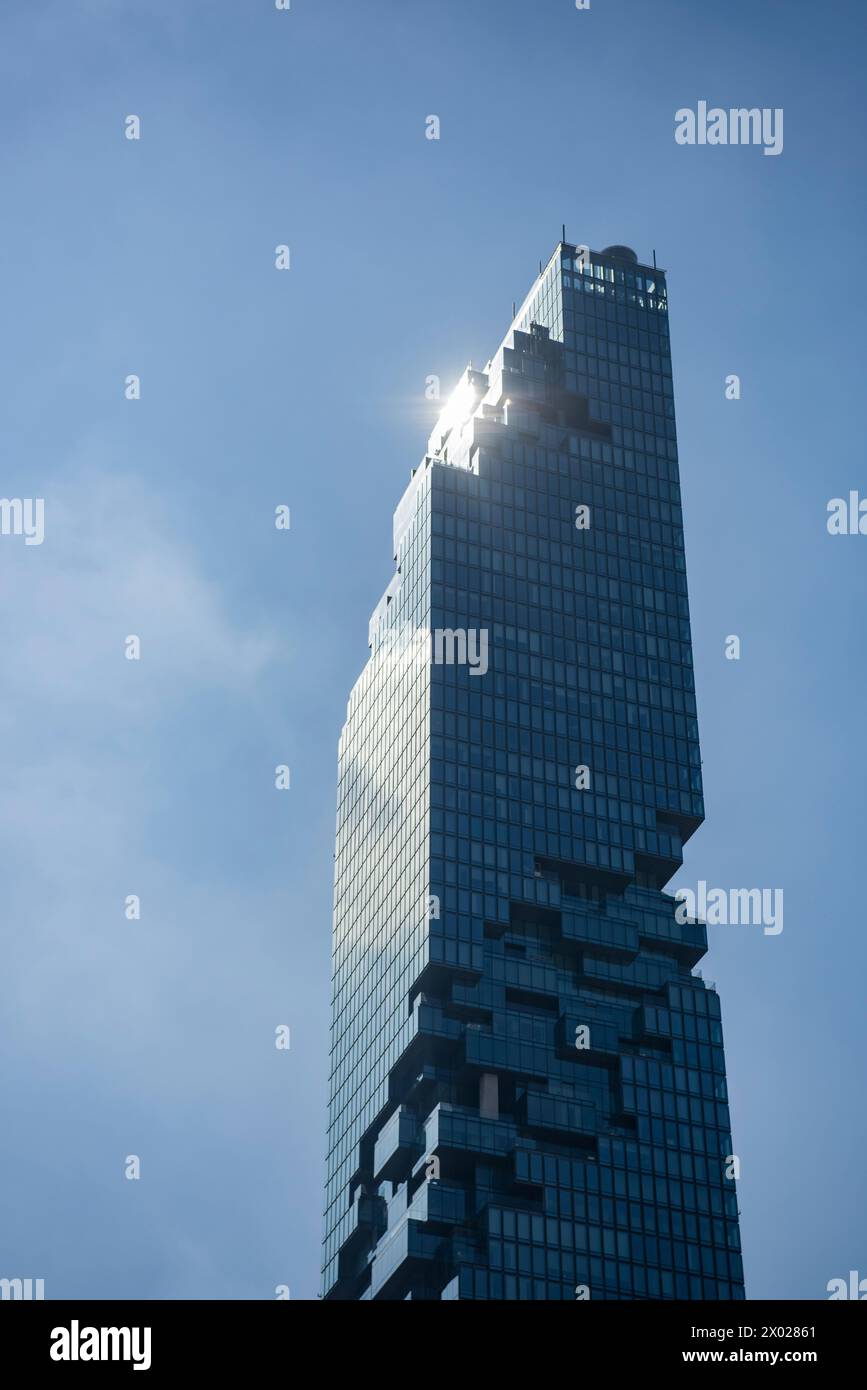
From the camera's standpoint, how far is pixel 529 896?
164000 mm

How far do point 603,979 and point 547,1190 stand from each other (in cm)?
1981

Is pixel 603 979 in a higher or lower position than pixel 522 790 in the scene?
lower

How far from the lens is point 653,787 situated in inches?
6909

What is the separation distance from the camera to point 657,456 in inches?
7800

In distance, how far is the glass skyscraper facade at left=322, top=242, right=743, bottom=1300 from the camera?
152m

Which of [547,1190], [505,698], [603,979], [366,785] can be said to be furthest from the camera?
[366,785]

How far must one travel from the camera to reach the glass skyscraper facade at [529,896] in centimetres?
15150
